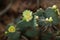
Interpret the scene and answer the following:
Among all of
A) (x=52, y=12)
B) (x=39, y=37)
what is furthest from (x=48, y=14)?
(x=39, y=37)

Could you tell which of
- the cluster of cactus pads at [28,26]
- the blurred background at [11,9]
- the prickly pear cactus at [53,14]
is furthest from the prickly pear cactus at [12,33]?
the blurred background at [11,9]

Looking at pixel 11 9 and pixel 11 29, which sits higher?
pixel 11 9

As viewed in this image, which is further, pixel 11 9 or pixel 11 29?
pixel 11 9

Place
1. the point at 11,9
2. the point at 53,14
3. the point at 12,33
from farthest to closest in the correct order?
1. the point at 11,9
2. the point at 53,14
3. the point at 12,33

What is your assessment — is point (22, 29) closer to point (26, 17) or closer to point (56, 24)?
point (26, 17)

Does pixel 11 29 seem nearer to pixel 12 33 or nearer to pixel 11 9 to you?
pixel 12 33

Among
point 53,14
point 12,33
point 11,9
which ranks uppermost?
point 11,9

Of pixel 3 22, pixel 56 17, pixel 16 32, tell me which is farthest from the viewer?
pixel 3 22

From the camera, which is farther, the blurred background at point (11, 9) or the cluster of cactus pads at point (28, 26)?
the blurred background at point (11, 9)

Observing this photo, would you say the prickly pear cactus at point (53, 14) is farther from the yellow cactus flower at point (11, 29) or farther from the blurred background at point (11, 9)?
the blurred background at point (11, 9)

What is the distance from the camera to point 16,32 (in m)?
1.81

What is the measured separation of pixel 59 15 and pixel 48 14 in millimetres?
106

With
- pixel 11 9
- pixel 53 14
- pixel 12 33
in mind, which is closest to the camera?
pixel 12 33

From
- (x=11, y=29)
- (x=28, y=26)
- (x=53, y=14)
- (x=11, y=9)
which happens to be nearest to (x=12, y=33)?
(x=11, y=29)
